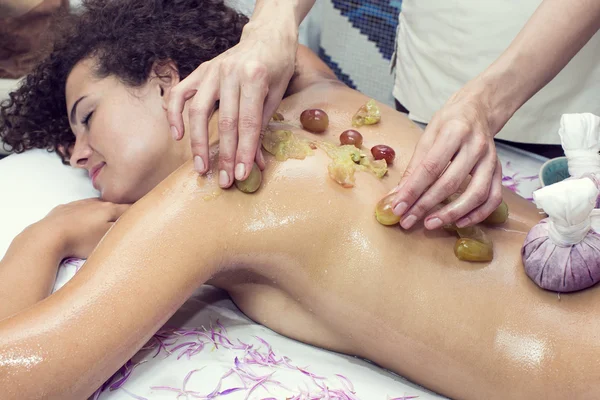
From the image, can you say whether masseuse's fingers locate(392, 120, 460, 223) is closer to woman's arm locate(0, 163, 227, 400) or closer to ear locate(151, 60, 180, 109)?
woman's arm locate(0, 163, 227, 400)

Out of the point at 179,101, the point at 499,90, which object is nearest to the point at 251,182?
the point at 179,101

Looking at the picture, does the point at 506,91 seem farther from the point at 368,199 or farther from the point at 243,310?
the point at 243,310

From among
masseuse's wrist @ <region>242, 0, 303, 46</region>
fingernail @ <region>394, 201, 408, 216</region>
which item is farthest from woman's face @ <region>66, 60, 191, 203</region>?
fingernail @ <region>394, 201, 408, 216</region>

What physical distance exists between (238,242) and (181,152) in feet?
1.17

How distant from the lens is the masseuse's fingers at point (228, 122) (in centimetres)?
99

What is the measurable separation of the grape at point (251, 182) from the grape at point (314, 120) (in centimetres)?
23

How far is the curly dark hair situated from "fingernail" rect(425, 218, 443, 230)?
702 mm

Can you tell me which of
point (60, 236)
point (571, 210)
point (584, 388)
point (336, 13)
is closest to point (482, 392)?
point (584, 388)

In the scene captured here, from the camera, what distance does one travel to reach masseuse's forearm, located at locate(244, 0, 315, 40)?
3.88 ft

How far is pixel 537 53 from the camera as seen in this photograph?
1.24m

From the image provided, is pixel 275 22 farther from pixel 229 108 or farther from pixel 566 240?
pixel 566 240

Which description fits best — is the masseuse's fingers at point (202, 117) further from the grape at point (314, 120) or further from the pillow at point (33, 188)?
the pillow at point (33, 188)

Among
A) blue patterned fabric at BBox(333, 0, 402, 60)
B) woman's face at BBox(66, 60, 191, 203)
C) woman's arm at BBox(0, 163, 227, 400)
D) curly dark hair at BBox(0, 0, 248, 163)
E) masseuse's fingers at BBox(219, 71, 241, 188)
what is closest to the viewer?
woman's arm at BBox(0, 163, 227, 400)

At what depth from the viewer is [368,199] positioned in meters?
1.10
